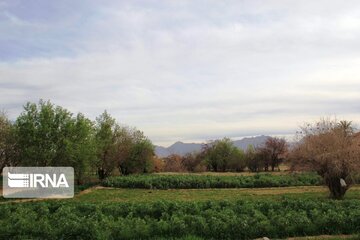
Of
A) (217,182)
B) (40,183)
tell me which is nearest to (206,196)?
(217,182)

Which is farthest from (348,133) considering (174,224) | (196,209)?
(174,224)

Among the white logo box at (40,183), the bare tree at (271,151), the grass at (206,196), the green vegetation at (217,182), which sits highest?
the bare tree at (271,151)

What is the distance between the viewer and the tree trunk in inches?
1010

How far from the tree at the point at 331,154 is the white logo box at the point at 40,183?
18981 mm

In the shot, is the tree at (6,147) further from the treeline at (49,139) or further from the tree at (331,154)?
the tree at (331,154)

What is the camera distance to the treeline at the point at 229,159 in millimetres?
73169

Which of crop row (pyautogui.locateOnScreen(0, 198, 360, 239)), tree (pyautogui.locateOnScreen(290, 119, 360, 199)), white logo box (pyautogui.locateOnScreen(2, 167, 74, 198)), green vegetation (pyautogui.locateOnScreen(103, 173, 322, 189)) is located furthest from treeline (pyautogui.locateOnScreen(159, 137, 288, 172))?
crop row (pyautogui.locateOnScreen(0, 198, 360, 239))

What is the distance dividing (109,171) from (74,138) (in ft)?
65.3

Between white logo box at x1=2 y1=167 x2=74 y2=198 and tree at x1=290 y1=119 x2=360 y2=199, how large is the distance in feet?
62.3

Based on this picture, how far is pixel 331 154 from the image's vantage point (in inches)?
955

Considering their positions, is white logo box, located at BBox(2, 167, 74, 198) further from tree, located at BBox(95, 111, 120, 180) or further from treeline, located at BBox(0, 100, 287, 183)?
tree, located at BBox(95, 111, 120, 180)

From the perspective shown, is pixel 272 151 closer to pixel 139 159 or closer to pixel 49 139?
pixel 139 159

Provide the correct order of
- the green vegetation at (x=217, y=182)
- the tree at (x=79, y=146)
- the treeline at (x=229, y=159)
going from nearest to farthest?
the tree at (x=79, y=146) → the green vegetation at (x=217, y=182) → the treeline at (x=229, y=159)

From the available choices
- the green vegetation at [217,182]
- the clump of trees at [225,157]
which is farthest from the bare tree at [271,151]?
the green vegetation at [217,182]
